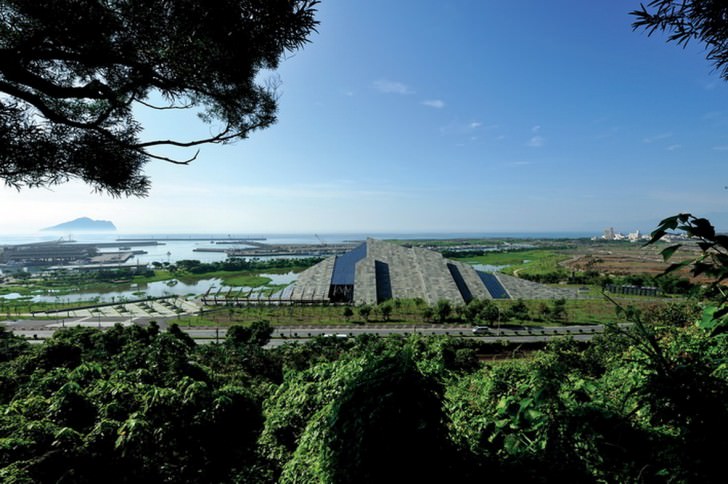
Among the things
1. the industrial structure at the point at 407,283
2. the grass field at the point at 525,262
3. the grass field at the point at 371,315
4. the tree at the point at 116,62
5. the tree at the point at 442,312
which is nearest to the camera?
the tree at the point at 116,62

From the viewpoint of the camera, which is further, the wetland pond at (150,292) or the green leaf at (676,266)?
the wetland pond at (150,292)

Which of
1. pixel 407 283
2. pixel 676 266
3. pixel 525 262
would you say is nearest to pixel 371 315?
pixel 407 283

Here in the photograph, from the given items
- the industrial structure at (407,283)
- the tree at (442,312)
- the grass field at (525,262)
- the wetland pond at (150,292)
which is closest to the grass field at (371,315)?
the tree at (442,312)

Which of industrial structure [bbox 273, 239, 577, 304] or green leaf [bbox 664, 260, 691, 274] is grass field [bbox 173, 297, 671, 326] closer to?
industrial structure [bbox 273, 239, 577, 304]

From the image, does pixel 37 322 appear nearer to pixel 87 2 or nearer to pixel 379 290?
pixel 379 290

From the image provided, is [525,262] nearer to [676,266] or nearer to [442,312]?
[442,312]

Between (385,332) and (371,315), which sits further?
(371,315)

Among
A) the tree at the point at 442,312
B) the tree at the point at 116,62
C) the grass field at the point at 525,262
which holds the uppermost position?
the tree at the point at 116,62

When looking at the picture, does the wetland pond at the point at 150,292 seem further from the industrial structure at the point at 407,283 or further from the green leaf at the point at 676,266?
the green leaf at the point at 676,266

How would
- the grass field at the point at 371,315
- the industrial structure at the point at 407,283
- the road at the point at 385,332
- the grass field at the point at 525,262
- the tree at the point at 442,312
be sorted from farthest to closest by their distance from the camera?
the grass field at the point at 525,262 < the industrial structure at the point at 407,283 < the grass field at the point at 371,315 < the tree at the point at 442,312 < the road at the point at 385,332

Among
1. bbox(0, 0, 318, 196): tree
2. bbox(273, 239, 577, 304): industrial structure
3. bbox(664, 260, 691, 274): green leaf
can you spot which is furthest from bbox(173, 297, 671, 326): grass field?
bbox(664, 260, 691, 274): green leaf
